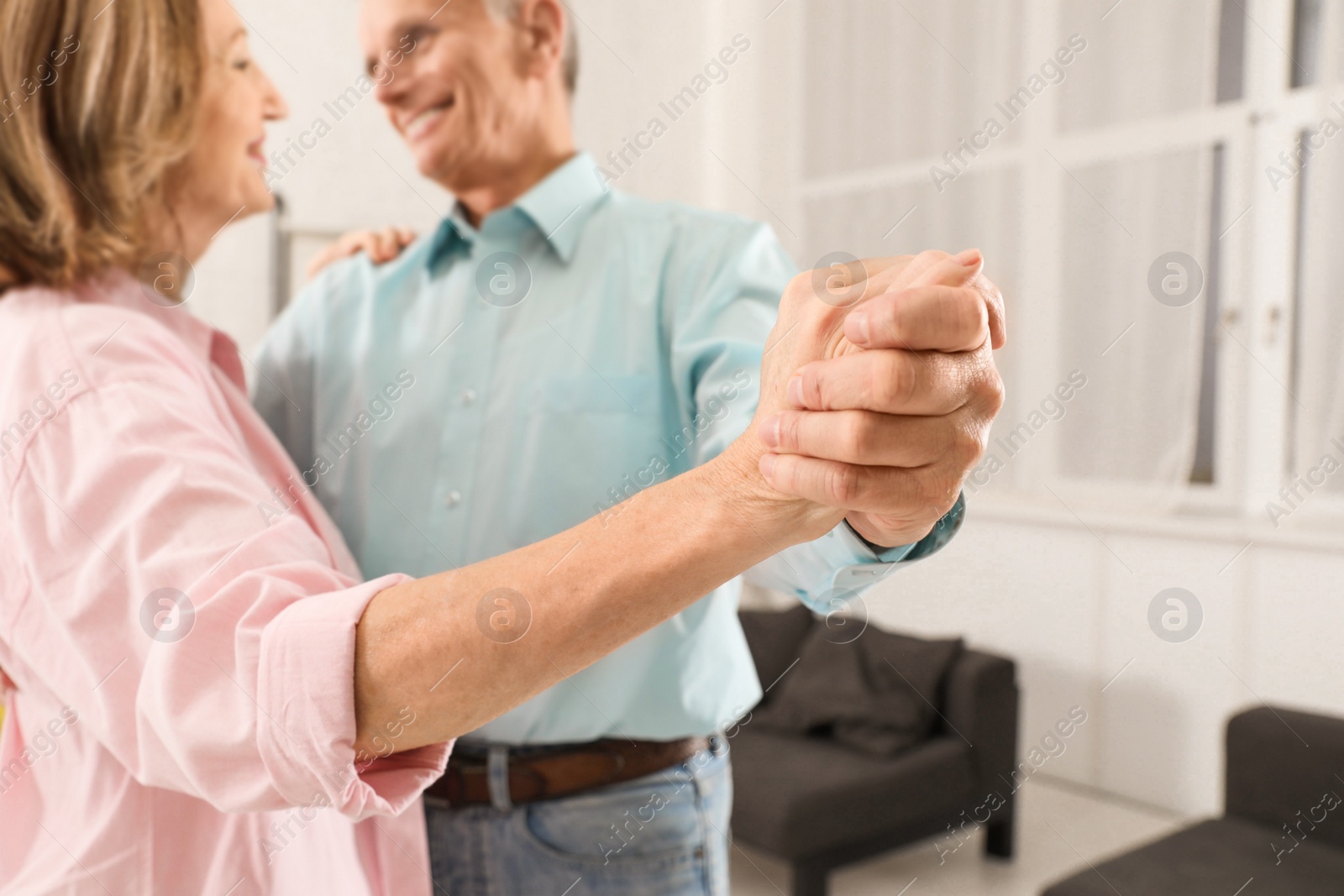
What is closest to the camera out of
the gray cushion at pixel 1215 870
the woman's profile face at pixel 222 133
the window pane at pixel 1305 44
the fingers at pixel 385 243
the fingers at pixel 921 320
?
the fingers at pixel 921 320

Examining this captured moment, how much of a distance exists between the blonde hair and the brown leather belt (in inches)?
20.0

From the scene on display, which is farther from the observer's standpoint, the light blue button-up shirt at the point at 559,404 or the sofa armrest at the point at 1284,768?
the sofa armrest at the point at 1284,768

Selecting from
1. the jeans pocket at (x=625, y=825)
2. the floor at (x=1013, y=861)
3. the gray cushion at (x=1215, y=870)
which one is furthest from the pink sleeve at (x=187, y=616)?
the floor at (x=1013, y=861)

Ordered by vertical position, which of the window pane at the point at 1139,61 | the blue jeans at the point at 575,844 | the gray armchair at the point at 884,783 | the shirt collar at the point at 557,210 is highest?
the window pane at the point at 1139,61

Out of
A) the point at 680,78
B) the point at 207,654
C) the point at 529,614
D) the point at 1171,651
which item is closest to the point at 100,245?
the point at 207,654

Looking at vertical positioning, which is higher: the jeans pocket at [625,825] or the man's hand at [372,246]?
the man's hand at [372,246]

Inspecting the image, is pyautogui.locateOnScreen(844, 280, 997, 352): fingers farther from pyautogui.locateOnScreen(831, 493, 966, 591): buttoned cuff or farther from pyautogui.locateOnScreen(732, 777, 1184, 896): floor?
pyautogui.locateOnScreen(732, 777, 1184, 896): floor

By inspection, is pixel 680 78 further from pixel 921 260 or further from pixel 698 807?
pixel 921 260

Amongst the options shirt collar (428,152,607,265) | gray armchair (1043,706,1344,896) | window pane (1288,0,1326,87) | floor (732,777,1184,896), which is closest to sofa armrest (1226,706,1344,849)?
gray armchair (1043,706,1344,896)

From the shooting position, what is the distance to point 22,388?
0.62 meters

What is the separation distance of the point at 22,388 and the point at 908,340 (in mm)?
518

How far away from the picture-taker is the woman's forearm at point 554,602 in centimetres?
52

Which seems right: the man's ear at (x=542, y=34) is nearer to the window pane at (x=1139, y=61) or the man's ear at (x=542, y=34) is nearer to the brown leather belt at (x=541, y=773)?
the brown leather belt at (x=541, y=773)

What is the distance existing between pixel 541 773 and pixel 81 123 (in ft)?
2.10
